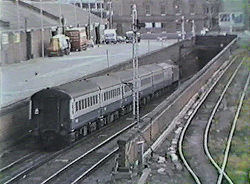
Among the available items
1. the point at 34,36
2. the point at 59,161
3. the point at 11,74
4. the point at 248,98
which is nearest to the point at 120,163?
the point at 59,161

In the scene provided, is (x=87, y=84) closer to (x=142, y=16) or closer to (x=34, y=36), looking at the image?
(x=142, y=16)

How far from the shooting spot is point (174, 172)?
14.0m

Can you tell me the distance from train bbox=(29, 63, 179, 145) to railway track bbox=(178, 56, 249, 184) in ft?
11.7

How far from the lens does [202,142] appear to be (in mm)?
18078

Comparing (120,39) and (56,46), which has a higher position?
(120,39)

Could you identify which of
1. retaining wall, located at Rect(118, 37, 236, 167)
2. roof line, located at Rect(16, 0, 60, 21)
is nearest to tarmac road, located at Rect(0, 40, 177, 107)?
roof line, located at Rect(16, 0, 60, 21)

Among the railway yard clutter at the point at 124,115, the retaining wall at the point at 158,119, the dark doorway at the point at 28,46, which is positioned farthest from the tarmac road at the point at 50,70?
the retaining wall at the point at 158,119

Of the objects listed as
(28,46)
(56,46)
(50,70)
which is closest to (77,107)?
(50,70)

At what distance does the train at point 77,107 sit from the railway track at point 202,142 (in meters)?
3.56

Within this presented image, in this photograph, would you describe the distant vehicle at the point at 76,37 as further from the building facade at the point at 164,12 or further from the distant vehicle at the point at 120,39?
the building facade at the point at 164,12

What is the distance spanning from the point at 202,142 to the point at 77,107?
184 inches

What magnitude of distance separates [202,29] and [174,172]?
43.4 metres

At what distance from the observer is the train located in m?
18.7

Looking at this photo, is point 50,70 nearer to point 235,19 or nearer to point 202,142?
point 202,142
